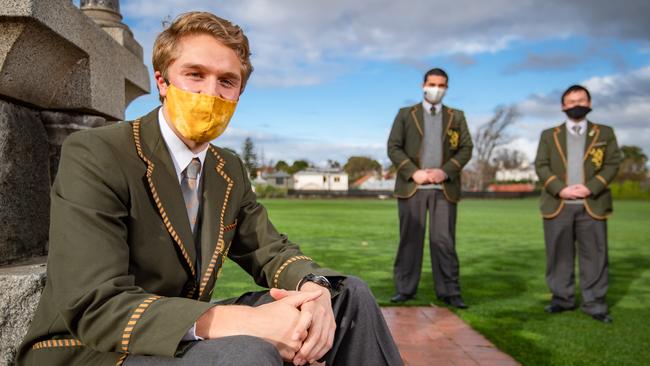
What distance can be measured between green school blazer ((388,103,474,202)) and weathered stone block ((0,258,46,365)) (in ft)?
13.1

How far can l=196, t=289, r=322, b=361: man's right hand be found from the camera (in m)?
1.56

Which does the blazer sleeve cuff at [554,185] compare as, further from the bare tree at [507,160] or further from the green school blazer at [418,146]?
the bare tree at [507,160]

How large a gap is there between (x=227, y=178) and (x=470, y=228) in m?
13.3

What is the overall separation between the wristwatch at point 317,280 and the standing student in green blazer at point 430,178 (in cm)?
323

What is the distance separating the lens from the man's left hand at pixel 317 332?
1669 millimetres

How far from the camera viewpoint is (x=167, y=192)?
6.01 ft

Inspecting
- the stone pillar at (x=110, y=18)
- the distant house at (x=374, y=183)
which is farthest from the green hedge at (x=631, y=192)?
the stone pillar at (x=110, y=18)

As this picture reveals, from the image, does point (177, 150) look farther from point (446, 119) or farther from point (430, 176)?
point (446, 119)

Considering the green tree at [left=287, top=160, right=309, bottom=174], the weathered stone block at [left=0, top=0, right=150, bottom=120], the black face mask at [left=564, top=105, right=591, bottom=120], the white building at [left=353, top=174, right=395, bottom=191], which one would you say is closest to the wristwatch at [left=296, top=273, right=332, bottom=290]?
the weathered stone block at [left=0, top=0, right=150, bottom=120]

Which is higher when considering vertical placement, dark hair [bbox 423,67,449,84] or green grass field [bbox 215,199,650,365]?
dark hair [bbox 423,67,449,84]

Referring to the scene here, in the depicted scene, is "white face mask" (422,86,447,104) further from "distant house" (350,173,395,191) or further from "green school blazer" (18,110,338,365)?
"distant house" (350,173,395,191)

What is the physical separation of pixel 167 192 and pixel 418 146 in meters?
3.99

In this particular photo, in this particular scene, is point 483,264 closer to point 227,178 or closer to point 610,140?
point 610,140

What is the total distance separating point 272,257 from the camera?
2285 mm
